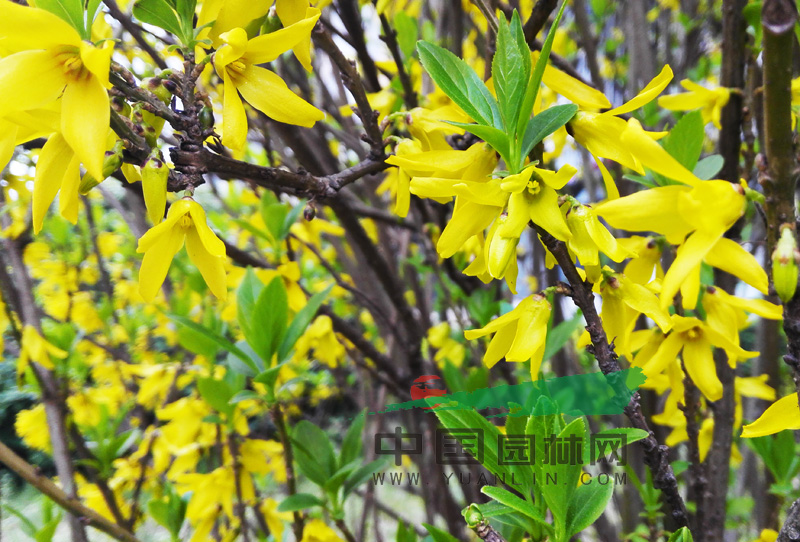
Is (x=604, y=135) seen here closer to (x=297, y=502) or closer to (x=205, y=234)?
(x=205, y=234)

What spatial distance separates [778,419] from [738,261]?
148mm

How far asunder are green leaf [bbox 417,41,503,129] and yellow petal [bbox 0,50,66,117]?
1.22 ft

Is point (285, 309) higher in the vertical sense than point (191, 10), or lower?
lower

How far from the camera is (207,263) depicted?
65cm

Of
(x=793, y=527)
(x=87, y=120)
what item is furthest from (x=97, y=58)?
(x=793, y=527)

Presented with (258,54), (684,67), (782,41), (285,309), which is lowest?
(285,309)

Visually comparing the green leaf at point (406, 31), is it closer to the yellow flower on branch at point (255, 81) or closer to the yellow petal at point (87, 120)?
the yellow flower on branch at point (255, 81)

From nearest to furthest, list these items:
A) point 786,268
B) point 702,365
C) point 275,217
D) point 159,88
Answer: point 786,268, point 159,88, point 702,365, point 275,217

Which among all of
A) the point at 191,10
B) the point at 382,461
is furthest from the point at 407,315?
the point at 191,10

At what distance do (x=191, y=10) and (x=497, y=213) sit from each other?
1.41ft

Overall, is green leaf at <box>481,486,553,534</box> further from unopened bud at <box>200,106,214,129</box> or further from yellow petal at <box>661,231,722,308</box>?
unopened bud at <box>200,106,214,129</box>

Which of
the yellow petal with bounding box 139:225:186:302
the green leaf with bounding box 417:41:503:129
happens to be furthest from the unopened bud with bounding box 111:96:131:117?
the green leaf with bounding box 417:41:503:129

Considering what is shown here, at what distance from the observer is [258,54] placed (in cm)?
60

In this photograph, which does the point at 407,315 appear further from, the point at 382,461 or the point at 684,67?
the point at 684,67
